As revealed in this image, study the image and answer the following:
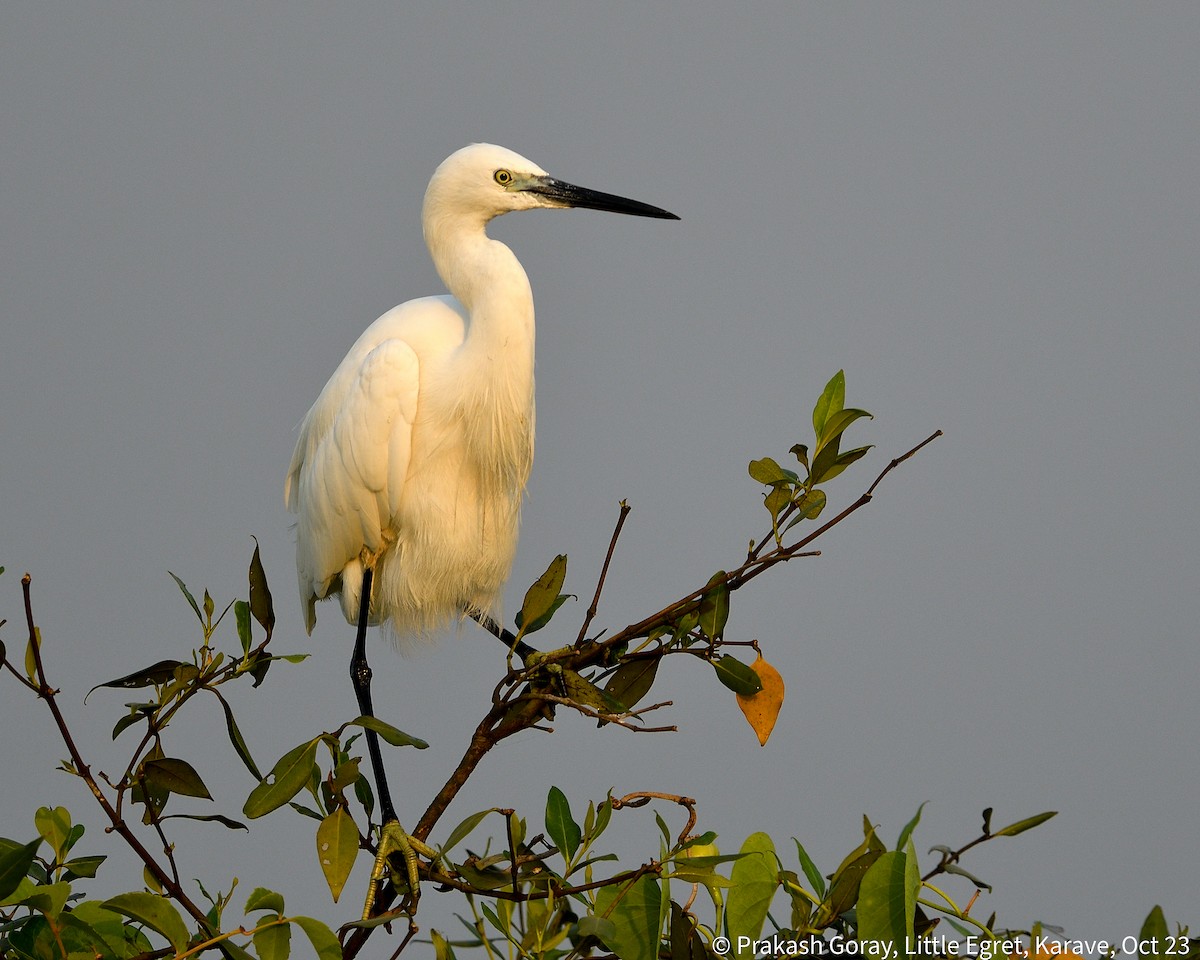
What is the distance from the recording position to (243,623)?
162 centimetres

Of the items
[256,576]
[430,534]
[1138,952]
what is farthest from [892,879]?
[430,534]

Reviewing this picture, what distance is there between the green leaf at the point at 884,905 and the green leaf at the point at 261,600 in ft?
2.42

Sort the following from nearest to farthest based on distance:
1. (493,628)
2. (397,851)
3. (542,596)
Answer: (542,596) → (397,851) → (493,628)

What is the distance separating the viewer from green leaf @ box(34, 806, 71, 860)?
1630mm

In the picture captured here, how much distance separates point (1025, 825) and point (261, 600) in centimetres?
90

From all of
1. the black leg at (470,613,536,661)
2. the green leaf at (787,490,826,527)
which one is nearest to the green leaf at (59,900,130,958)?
the green leaf at (787,490,826,527)

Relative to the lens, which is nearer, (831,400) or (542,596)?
(831,400)

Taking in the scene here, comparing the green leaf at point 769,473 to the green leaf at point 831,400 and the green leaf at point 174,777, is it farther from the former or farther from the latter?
the green leaf at point 174,777

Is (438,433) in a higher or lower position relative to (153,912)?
higher

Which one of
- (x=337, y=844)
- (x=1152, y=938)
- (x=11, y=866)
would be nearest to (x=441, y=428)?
(x=337, y=844)

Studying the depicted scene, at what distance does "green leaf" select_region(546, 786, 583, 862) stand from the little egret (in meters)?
0.93

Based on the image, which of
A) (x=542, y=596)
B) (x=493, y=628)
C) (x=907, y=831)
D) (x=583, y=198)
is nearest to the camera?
(x=907, y=831)

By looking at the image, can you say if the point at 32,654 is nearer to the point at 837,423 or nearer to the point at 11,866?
the point at 11,866

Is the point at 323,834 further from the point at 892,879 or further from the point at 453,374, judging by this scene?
the point at 453,374
